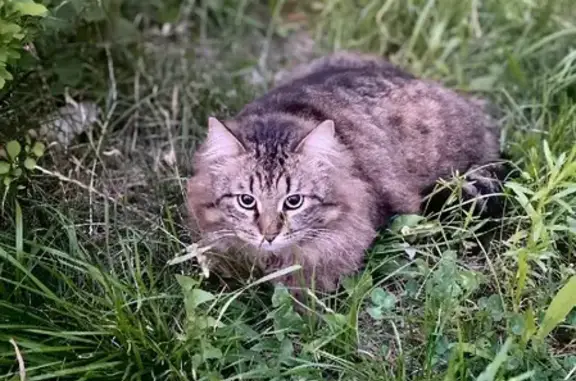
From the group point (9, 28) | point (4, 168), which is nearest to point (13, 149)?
point (4, 168)

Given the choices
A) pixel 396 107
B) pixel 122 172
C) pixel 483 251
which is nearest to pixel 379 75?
pixel 396 107

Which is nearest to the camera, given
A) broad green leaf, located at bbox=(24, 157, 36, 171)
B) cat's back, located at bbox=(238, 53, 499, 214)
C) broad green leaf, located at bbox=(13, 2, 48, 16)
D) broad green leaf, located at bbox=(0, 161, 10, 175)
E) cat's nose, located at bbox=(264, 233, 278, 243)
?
broad green leaf, located at bbox=(13, 2, 48, 16)

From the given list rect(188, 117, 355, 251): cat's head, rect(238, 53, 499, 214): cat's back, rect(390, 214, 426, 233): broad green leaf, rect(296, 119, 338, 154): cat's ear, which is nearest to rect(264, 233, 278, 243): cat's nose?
rect(188, 117, 355, 251): cat's head

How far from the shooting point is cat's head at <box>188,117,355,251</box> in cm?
251

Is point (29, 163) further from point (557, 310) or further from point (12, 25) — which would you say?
point (557, 310)

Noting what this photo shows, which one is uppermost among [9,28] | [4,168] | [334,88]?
[9,28]

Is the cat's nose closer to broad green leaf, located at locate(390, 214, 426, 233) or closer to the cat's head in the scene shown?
the cat's head

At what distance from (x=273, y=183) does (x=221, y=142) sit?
22 cm

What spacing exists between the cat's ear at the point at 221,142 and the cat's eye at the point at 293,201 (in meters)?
0.20

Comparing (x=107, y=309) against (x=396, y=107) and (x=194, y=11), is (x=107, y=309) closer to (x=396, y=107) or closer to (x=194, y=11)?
(x=396, y=107)

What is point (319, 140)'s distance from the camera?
2.57 meters

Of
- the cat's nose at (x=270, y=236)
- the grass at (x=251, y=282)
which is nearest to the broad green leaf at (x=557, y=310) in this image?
the grass at (x=251, y=282)

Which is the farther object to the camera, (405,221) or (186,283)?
(405,221)

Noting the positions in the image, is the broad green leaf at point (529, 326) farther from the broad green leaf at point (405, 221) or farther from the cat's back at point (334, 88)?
the cat's back at point (334, 88)
